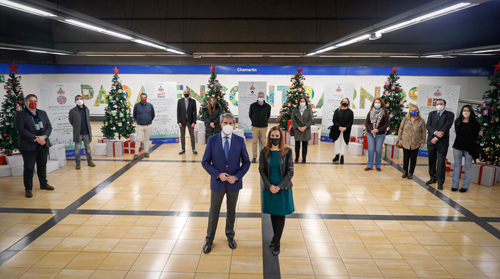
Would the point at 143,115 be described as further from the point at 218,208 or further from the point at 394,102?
the point at 394,102

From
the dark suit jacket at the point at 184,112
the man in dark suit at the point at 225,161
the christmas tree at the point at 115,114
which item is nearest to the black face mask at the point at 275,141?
the man in dark suit at the point at 225,161

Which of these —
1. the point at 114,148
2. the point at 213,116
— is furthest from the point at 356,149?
the point at 114,148

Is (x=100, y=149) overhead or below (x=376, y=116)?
below

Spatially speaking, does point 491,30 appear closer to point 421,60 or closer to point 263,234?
point 421,60

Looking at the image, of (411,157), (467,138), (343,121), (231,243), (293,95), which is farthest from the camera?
(293,95)

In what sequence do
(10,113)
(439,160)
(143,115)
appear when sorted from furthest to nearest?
(143,115)
(10,113)
(439,160)

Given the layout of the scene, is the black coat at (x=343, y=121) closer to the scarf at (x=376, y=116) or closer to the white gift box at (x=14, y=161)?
the scarf at (x=376, y=116)

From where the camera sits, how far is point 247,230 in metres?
4.70

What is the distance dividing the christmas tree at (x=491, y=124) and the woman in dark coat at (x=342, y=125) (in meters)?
2.85

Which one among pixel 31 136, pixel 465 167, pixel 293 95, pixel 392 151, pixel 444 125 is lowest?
pixel 392 151

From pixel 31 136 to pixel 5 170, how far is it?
226cm

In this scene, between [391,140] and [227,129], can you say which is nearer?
[227,129]

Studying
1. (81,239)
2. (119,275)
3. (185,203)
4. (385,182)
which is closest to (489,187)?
(385,182)

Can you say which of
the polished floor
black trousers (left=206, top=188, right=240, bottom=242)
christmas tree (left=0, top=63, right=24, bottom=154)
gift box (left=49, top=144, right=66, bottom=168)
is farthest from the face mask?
christmas tree (left=0, top=63, right=24, bottom=154)
